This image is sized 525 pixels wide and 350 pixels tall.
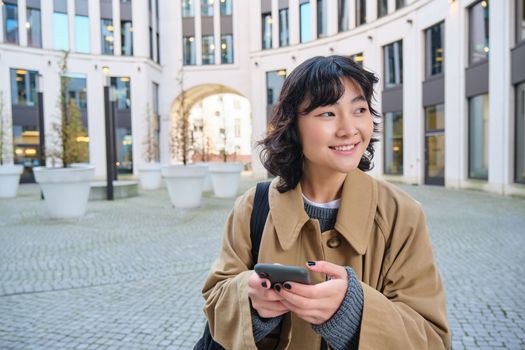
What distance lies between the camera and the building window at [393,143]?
75.3 feet

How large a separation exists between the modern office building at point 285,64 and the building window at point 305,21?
0.34 ft

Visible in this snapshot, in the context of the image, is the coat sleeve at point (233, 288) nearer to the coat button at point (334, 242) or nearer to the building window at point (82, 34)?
the coat button at point (334, 242)

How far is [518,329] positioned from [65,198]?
10252 mm

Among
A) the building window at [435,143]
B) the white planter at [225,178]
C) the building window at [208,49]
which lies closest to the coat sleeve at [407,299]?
the white planter at [225,178]

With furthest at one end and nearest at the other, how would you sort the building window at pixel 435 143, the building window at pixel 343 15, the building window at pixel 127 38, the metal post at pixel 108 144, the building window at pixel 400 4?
the building window at pixel 127 38, the building window at pixel 343 15, the building window at pixel 400 4, the building window at pixel 435 143, the metal post at pixel 108 144

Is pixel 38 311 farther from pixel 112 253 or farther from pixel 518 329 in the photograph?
pixel 518 329

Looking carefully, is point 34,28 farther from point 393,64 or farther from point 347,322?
point 347,322

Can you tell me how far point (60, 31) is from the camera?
29.1 m

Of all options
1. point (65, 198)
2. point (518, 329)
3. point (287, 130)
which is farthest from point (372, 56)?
point (287, 130)

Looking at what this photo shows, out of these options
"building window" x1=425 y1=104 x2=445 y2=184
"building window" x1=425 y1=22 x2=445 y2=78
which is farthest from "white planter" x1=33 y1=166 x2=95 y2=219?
"building window" x1=425 y1=22 x2=445 y2=78

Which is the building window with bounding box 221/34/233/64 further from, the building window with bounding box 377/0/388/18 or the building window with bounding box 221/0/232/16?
the building window with bounding box 377/0/388/18

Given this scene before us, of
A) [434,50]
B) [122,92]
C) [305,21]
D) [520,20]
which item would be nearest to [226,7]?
[305,21]

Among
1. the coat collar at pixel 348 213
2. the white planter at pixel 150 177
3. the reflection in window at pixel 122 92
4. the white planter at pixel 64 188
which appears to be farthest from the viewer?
the reflection in window at pixel 122 92

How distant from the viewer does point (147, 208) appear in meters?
13.3
